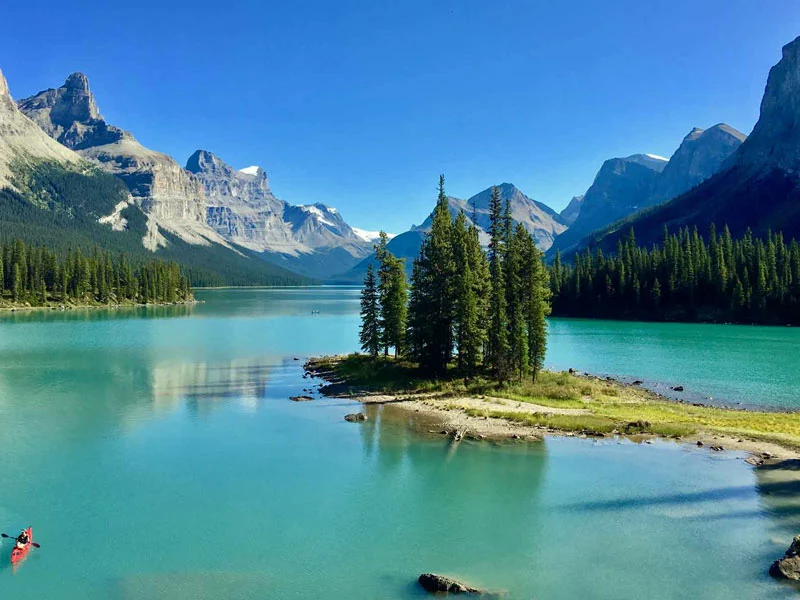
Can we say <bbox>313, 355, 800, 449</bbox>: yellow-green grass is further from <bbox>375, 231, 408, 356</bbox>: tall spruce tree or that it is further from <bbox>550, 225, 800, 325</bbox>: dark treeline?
<bbox>550, 225, 800, 325</bbox>: dark treeline

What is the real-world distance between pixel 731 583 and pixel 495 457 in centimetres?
1721

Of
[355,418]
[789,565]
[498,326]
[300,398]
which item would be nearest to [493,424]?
[355,418]

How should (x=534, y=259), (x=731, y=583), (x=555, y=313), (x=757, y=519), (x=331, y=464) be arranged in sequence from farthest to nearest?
(x=555, y=313)
(x=534, y=259)
(x=331, y=464)
(x=757, y=519)
(x=731, y=583)

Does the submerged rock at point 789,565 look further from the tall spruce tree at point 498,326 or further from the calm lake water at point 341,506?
the tall spruce tree at point 498,326

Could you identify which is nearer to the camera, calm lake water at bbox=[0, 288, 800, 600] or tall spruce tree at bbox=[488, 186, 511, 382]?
calm lake water at bbox=[0, 288, 800, 600]

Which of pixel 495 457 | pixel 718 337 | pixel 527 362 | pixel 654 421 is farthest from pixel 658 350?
pixel 495 457

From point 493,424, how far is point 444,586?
25200 millimetres

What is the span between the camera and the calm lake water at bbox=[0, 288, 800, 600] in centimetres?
2205

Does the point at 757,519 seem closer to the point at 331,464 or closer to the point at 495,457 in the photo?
the point at 495,457

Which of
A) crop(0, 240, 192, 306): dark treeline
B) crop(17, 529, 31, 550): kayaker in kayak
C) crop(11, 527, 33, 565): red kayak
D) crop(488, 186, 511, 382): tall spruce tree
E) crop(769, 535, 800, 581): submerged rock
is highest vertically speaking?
crop(0, 240, 192, 306): dark treeline

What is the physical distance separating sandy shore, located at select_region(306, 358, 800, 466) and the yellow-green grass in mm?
793

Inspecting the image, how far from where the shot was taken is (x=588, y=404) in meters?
52.4

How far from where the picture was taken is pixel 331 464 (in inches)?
1443

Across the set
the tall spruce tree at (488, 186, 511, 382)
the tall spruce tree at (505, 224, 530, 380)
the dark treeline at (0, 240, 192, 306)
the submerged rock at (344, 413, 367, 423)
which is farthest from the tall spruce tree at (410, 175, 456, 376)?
the dark treeline at (0, 240, 192, 306)
